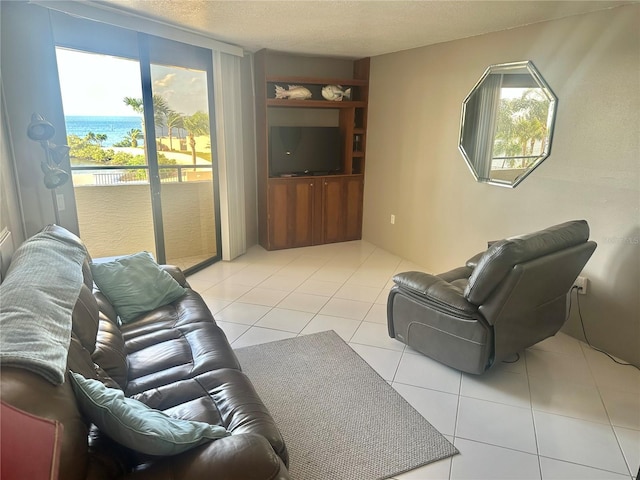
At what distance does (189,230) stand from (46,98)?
185cm

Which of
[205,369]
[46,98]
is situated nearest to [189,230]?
[46,98]

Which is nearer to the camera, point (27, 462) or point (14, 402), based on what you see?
point (27, 462)

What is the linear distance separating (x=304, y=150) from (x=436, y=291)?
9.92 ft

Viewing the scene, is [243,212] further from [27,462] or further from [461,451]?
[27,462]

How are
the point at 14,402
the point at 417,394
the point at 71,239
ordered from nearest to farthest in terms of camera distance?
the point at 14,402 < the point at 71,239 < the point at 417,394

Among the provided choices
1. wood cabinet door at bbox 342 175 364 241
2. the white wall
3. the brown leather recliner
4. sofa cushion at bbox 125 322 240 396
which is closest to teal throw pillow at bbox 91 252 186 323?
sofa cushion at bbox 125 322 240 396

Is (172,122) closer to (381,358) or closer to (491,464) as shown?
(381,358)

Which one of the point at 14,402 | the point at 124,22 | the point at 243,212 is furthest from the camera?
the point at 243,212

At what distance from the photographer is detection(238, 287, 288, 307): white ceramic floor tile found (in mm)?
3633

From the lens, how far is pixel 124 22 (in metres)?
3.16

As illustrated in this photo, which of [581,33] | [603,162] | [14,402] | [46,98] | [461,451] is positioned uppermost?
[581,33]

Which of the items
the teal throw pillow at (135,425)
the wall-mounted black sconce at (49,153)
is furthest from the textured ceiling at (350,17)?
the teal throw pillow at (135,425)

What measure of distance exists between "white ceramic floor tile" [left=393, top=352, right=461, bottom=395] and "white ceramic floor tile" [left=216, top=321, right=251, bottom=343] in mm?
1179

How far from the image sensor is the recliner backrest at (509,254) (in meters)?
2.19
